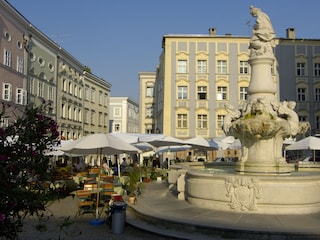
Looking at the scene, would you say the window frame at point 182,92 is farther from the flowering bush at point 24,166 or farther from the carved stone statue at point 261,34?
the flowering bush at point 24,166

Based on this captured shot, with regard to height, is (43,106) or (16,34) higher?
(16,34)

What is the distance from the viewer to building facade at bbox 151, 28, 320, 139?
1593 inches

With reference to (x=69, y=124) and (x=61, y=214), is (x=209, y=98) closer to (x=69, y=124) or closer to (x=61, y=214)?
(x=69, y=124)

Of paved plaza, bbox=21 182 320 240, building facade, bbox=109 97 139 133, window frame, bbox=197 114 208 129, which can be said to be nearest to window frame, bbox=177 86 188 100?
window frame, bbox=197 114 208 129

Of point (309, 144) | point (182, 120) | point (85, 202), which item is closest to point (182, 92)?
point (182, 120)

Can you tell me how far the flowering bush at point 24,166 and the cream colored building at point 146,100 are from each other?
49638 millimetres

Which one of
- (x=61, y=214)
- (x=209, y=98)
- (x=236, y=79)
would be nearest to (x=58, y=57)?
(x=209, y=98)

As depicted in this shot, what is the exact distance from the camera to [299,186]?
915 cm

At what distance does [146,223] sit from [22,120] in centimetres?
492

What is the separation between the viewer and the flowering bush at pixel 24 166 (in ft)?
14.1

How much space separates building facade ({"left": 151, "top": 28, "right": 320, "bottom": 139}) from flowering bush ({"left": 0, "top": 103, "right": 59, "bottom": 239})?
35362 mm

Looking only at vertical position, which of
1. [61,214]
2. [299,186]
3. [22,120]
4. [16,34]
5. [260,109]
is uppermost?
[16,34]

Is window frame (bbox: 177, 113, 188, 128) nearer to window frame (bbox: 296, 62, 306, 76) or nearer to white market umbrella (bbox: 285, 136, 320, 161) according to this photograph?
window frame (bbox: 296, 62, 306, 76)

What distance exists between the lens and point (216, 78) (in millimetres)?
40844
